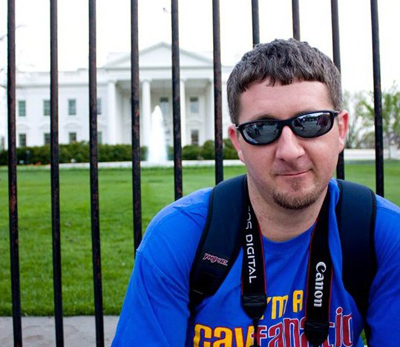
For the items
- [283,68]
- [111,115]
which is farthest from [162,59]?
[283,68]

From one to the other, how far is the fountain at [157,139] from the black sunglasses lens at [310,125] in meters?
32.4

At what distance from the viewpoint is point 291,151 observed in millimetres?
Answer: 1499

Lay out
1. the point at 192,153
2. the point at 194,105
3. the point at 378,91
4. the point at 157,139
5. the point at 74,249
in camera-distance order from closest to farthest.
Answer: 1. the point at 378,91
2. the point at 74,249
3. the point at 192,153
4. the point at 157,139
5. the point at 194,105

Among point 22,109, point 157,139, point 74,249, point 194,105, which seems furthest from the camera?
point 194,105

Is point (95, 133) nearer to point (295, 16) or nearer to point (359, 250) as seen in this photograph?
point (295, 16)

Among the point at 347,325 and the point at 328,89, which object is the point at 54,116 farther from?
the point at 347,325

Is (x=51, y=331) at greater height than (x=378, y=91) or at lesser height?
lesser

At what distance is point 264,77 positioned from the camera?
157 cm

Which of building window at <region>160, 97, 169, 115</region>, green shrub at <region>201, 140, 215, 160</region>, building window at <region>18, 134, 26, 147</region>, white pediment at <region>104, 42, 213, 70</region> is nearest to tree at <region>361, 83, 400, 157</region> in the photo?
green shrub at <region>201, 140, 215, 160</region>

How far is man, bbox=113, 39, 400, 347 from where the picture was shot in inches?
59.9

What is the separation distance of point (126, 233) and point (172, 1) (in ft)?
17.4

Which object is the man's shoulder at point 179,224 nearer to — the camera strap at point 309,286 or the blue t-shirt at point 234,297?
the blue t-shirt at point 234,297

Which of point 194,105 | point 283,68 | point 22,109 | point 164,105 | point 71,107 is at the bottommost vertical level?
point 283,68

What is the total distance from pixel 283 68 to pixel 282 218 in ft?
1.59
